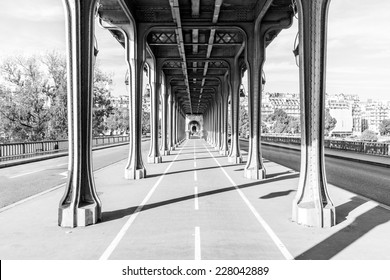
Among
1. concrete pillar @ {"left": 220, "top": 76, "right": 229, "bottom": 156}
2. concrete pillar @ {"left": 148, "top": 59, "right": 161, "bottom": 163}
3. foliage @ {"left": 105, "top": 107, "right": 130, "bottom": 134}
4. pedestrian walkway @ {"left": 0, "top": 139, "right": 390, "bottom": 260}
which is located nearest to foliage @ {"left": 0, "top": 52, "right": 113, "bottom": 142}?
concrete pillar @ {"left": 148, "top": 59, "right": 161, "bottom": 163}

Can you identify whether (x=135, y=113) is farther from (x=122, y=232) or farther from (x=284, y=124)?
(x=284, y=124)

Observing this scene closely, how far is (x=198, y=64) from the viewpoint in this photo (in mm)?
36250

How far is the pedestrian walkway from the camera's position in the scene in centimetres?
664

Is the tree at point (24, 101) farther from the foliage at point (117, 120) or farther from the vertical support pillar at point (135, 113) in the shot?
the foliage at point (117, 120)

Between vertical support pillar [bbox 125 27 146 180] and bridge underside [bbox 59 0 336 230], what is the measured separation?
0.17 ft

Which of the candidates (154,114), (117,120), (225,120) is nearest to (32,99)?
(154,114)

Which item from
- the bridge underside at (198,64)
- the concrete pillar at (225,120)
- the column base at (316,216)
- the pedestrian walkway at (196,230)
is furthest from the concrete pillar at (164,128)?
the column base at (316,216)

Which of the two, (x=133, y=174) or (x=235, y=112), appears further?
(x=235, y=112)

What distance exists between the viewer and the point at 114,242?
7.29m

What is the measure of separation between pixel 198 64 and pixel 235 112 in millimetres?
11119

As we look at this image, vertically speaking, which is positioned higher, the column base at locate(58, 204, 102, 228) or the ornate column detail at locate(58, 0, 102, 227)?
the ornate column detail at locate(58, 0, 102, 227)

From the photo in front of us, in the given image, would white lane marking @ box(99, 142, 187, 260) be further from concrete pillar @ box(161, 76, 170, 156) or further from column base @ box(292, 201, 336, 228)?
concrete pillar @ box(161, 76, 170, 156)

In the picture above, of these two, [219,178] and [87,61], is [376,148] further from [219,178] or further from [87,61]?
[87,61]

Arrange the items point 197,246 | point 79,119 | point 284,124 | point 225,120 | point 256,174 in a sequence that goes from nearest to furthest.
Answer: point 197,246, point 79,119, point 256,174, point 225,120, point 284,124
